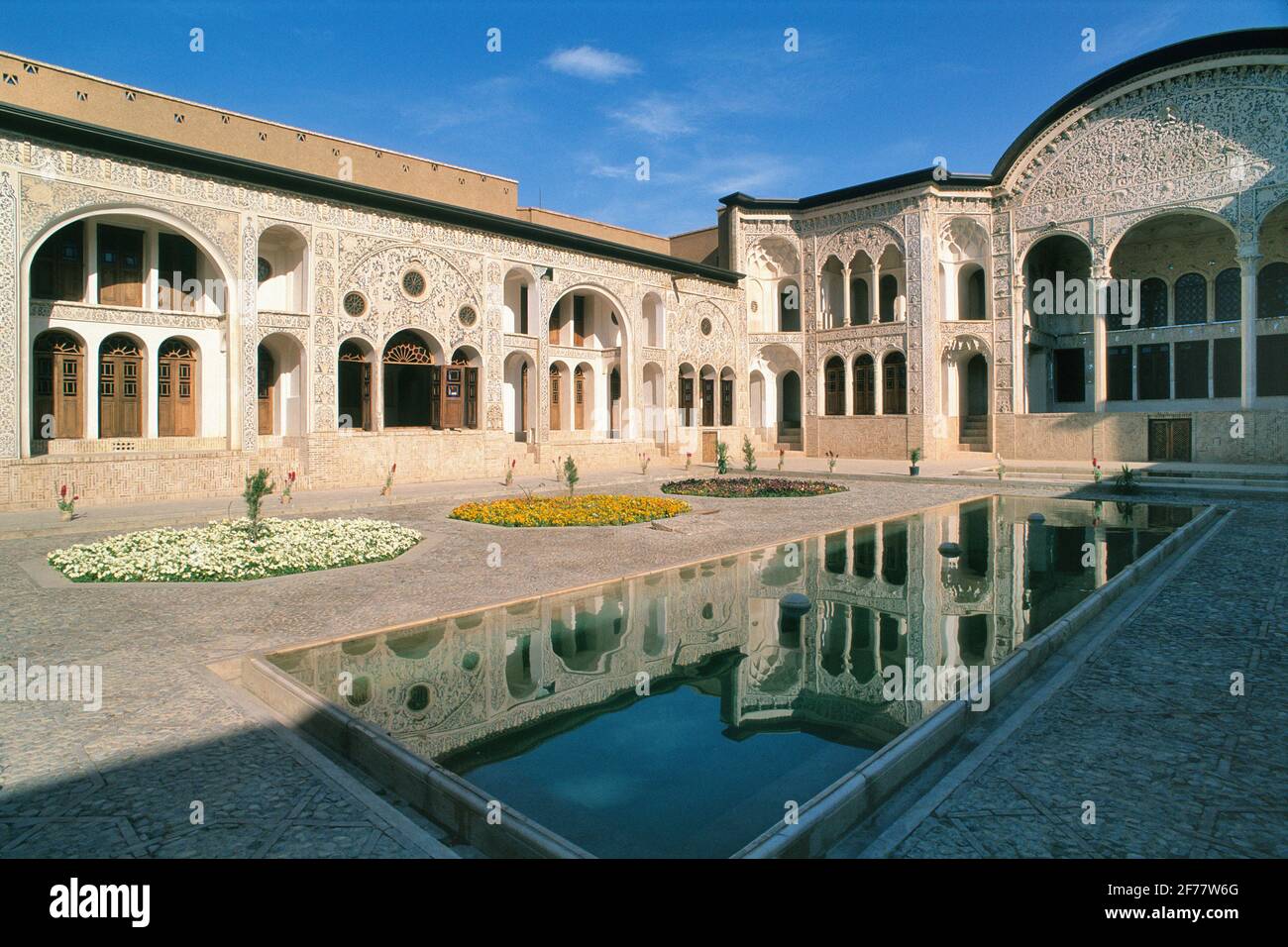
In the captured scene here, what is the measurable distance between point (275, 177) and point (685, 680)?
16.7 meters

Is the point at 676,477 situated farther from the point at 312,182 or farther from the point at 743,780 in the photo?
the point at 743,780

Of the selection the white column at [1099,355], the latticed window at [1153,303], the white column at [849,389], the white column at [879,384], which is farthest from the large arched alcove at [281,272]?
the latticed window at [1153,303]

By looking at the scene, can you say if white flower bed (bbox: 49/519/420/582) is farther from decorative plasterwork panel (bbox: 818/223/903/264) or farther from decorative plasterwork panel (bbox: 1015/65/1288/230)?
decorative plasterwork panel (bbox: 1015/65/1288/230)

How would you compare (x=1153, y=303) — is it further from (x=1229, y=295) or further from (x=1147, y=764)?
(x=1147, y=764)

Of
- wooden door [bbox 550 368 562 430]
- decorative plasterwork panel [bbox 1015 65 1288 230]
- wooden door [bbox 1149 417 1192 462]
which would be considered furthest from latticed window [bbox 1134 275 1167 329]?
wooden door [bbox 550 368 562 430]

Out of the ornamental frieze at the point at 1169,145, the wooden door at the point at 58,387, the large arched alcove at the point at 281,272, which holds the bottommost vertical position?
the wooden door at the point at 58,387

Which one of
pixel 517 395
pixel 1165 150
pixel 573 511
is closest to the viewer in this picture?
pixel 573 511

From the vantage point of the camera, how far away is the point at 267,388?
19.4 m

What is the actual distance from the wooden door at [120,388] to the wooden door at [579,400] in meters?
12.3

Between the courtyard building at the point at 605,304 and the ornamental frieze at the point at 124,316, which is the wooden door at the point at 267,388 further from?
the ornamental frieze at the point at 124,316

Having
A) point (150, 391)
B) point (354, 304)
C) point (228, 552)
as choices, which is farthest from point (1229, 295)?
point (150, 391)

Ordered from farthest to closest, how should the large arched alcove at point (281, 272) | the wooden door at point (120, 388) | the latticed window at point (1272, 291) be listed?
the latticed window at point (1272, 291) < the large arched alcove at point (281, 272) < the wooden door at point (120, 388)

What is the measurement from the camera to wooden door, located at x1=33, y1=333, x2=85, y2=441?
1570 cm

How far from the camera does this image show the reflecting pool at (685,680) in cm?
381
